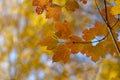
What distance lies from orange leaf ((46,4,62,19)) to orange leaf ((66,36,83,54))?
99 mm

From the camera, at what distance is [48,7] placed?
3.33 feet

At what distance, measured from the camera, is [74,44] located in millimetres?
968

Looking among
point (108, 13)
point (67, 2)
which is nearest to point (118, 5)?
point (108, 13)

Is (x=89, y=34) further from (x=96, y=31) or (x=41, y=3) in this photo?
(x=41, y=3)

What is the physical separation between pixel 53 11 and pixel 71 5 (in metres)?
0.07

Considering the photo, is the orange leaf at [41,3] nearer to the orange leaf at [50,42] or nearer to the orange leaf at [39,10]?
the orange leaf at [39,10]

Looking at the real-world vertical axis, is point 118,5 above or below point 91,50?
above

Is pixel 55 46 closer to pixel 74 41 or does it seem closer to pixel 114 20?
pixel 74 41

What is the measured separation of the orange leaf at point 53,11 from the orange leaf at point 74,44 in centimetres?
10

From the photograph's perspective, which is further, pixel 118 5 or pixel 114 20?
pixel 114 20

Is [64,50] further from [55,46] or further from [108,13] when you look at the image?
[108,13]

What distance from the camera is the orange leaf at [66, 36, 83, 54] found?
0.96 m

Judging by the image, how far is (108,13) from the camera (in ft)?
3.07

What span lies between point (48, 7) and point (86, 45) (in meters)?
0.17
